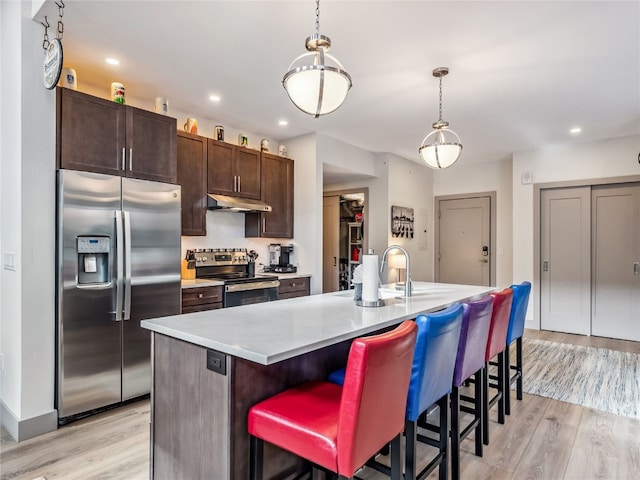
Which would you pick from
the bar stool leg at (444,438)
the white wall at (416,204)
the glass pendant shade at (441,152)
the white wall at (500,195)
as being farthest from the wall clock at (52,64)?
the white wall at (500,195)

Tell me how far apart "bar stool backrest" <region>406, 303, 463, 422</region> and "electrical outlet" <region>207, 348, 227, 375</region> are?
30.4 inches

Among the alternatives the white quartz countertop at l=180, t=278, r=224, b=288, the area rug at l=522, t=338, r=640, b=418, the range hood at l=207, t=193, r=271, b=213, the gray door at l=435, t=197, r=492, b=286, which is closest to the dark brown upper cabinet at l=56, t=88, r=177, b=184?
the range hood at l=207, t=193, r=271, b=213

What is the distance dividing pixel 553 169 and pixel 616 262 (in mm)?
1545

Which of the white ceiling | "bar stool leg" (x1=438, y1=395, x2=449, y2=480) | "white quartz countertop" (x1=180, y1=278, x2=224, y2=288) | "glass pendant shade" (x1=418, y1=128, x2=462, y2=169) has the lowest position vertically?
"bar stool leg" (x1=438, y1=395, x2=449, y2=480)

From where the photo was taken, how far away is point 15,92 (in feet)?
8.38

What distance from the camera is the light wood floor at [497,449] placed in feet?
6.95

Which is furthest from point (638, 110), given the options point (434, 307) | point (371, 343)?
point (371, 343)

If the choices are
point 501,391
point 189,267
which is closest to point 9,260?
point 189,267

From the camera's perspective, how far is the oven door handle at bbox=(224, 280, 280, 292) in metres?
3.85

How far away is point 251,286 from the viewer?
4062 mm

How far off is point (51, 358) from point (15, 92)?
1.83 meters

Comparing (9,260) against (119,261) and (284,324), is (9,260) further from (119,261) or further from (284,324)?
(284,324)

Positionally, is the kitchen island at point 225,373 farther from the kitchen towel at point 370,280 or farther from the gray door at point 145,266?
the gray door at point 145,266

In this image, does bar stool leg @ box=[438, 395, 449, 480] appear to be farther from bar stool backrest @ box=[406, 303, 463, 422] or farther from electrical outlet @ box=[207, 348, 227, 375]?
electrical outlet @ box=[207, 348, 227, 375]
